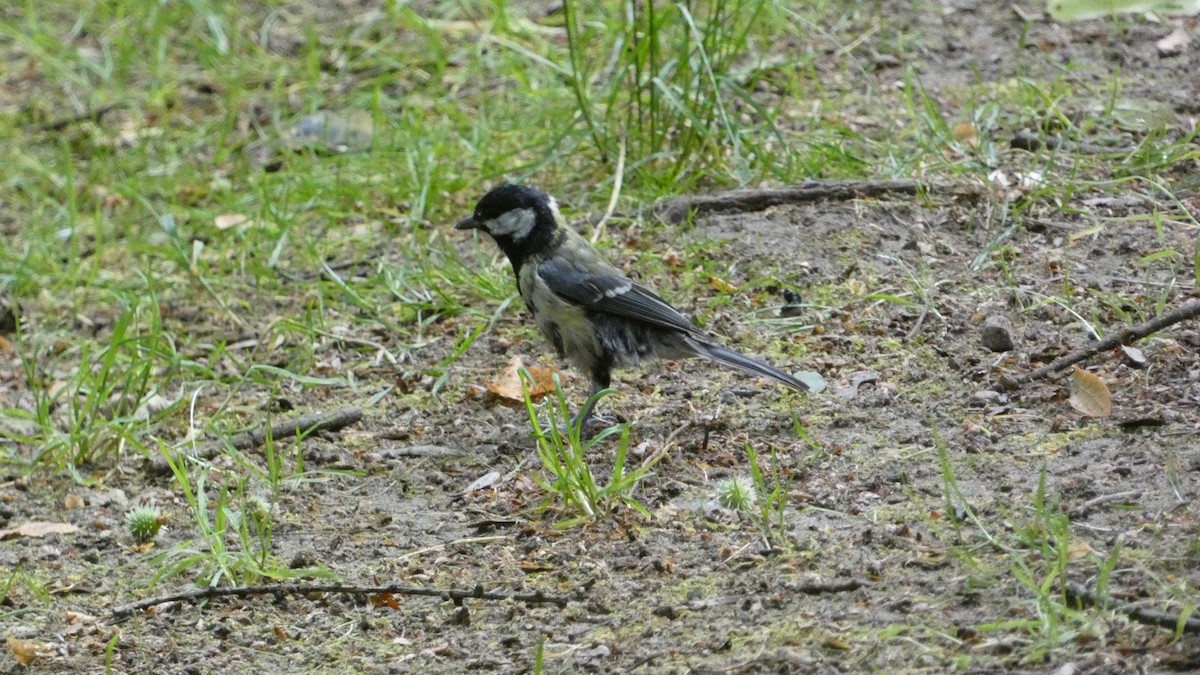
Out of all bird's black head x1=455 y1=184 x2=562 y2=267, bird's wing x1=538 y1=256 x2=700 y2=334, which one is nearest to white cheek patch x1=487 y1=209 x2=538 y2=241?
bird's black head x1=455 y1=184 x2=562 y2=267

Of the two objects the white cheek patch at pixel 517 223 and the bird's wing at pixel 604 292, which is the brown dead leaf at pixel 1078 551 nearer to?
the bird's wing at pixel 604 292

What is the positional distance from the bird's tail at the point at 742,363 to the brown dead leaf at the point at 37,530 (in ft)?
5.97

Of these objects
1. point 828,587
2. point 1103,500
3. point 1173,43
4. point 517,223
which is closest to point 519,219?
point 517,223

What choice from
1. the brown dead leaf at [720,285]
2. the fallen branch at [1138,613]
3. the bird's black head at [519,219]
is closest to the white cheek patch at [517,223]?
the bird's black head at [519,219]

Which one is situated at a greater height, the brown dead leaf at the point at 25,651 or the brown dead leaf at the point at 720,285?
the brown dead leaf at the point at 25,651

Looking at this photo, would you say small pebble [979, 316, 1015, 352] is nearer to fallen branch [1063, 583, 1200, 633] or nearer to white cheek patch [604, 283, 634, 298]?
white cheek patch [604, 283, 634, 298]

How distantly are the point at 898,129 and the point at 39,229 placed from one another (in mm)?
3617

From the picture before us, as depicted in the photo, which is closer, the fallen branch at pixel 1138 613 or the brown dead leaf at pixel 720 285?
the fallen branch at pixel 1138 613

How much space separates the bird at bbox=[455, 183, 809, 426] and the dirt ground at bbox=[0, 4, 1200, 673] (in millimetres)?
156

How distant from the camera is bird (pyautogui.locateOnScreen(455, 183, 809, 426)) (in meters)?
3.98

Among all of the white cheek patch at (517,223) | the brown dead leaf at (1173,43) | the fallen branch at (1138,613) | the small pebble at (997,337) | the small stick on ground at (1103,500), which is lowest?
the small pebble at (997,337)

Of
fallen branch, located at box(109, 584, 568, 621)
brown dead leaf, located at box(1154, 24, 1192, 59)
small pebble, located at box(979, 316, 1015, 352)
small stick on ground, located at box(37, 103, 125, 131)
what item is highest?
brown dead leaf, located at box(1154, 24, 1192, 59)

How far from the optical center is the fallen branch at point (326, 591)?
3.11m

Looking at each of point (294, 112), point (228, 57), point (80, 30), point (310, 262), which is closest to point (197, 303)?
point (310, 262)
